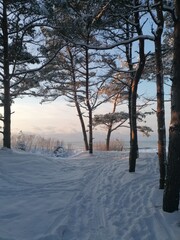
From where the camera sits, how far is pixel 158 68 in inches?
350

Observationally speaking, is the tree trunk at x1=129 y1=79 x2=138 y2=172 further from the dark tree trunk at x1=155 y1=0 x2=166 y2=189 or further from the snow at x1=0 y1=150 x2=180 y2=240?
the dark tree trunk at x1=155 y1=0 x2=166 y2=189

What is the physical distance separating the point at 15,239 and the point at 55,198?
2817mm

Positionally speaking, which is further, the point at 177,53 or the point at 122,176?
the point at 122,176

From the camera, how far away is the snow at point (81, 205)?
5.40 m

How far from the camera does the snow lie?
540 cm

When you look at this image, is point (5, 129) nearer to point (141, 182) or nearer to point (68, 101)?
point (141, 182)

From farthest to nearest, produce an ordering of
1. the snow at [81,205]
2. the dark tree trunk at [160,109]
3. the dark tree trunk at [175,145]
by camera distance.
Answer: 1. the dark tree trunk at [160,109]
2. the dark tree trunk at [175,145]
3. the snow at [81,205]

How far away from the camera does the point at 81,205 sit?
7.06 meters

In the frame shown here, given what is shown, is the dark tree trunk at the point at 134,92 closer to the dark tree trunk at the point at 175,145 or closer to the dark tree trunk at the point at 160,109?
the dark tree trunk at the point at 160,109

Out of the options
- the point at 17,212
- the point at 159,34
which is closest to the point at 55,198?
the point at 17,212

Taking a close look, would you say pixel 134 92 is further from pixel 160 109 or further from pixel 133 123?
pixel 160 109

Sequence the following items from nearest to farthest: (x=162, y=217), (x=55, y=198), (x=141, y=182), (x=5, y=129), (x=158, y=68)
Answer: (x=162, y=217) < (x=55, y=198) < (x=158, y=68) < (x=141, y=182) < (x=5, y=129)

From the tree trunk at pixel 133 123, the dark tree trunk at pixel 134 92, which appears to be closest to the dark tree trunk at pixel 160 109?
the dark tree trunk at pixel 134 92

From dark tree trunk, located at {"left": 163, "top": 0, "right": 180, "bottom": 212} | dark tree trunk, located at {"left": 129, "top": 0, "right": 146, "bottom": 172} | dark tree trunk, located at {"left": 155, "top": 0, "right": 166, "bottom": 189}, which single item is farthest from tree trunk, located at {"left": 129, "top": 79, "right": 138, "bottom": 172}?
dark tree trunk, located at {"left": 163, "top": 0, "right": 180, "bottom": 212}
